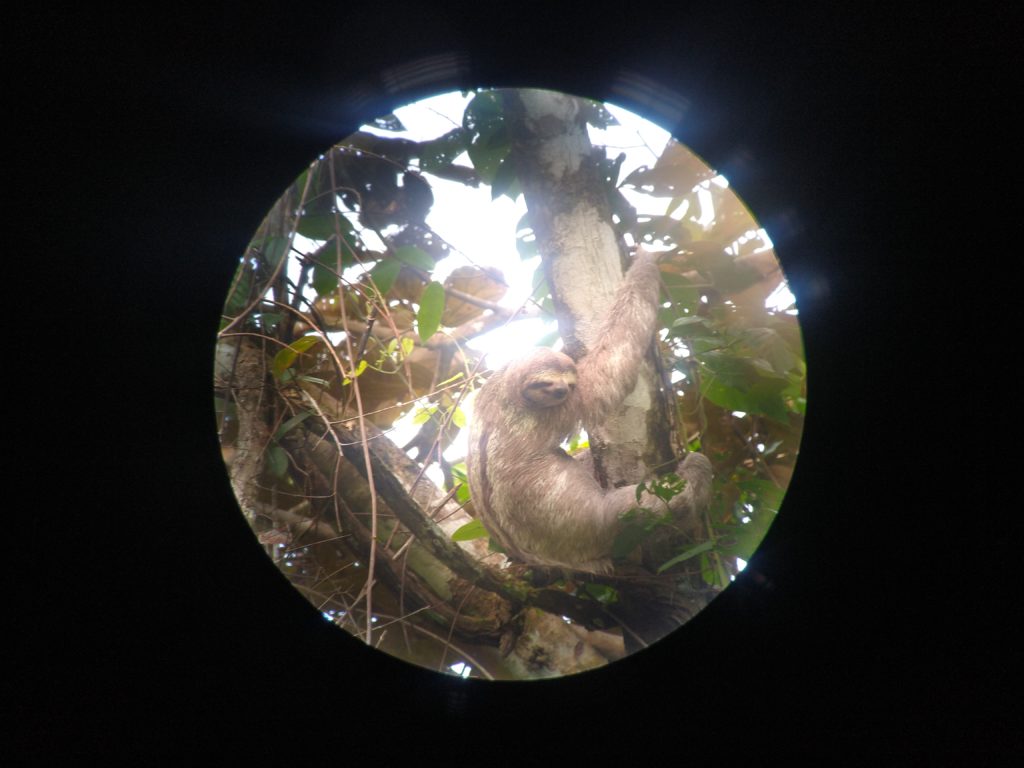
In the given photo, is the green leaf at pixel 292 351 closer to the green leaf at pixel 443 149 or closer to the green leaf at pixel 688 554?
the green leaf at pixel 443 149

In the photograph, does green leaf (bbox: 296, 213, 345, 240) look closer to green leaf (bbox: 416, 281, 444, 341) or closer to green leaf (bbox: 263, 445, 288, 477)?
green leaf (bbox: 416, 281, 444, 341)

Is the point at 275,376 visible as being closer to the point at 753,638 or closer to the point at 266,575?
the point at 266,575

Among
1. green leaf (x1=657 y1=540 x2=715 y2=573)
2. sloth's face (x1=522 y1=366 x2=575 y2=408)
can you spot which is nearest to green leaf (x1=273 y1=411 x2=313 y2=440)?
sloth's face (x1=522 y1=366 x2=575 y2=408)

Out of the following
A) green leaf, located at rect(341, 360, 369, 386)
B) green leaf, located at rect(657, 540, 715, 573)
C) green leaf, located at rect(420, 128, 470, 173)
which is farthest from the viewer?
green leaf, located at rect(341, 360, 369, 386)

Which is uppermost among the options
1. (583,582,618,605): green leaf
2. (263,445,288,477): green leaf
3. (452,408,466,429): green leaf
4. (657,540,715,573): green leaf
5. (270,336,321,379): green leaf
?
(270,336,321,379): green leaf

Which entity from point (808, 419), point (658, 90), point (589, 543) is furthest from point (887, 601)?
point (658, 90)

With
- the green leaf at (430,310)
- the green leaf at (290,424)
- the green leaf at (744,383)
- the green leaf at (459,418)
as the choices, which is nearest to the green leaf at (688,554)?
the green leaf at (744,383)
